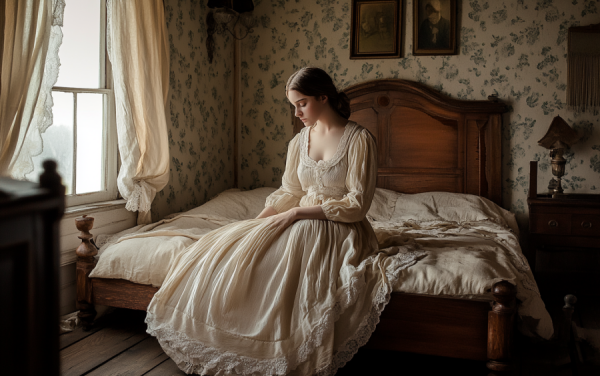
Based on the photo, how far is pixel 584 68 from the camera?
3.57m

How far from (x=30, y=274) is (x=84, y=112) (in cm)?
225

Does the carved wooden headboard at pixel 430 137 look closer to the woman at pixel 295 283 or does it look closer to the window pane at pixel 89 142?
the woman at pixel 295 283

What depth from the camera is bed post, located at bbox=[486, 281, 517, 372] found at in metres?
1.83

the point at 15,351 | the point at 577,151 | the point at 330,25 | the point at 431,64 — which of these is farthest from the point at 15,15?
the point at 577,151

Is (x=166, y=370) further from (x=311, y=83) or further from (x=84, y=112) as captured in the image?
(x=84, y=112)

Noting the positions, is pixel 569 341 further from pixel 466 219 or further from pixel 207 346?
pixel 207 346

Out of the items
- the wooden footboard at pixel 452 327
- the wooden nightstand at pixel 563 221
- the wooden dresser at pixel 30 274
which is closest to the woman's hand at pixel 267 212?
the wooden footboard at pixel 452 327

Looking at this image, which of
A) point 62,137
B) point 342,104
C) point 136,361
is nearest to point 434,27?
point 342,104

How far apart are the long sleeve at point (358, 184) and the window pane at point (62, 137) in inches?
57.9

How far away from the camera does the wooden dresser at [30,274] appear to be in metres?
0.72

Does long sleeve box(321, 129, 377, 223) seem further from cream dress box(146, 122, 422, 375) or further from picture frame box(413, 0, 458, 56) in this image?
picture frame box(413, 0, 458, 56)

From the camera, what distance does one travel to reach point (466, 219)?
3.31m

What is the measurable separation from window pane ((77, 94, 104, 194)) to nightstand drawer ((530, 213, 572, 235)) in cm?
280

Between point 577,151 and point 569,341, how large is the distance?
1.65 meters
